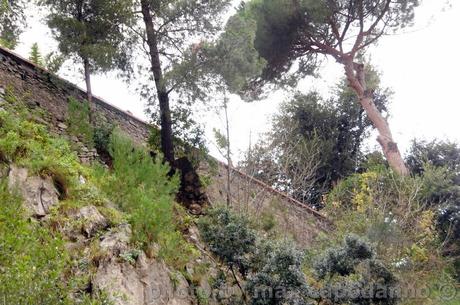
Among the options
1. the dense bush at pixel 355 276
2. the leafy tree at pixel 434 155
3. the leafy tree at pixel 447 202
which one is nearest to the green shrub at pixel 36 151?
the dense bush at pixel 355 276

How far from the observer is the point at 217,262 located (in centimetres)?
651

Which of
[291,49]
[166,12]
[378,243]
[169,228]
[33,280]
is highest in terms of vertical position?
[291,49]

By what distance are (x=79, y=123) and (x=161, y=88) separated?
1.43 m

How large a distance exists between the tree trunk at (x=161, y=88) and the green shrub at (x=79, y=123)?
1168 millimetres

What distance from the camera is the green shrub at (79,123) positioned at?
25.6 ft

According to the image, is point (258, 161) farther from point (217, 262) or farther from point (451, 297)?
point (451, 297)

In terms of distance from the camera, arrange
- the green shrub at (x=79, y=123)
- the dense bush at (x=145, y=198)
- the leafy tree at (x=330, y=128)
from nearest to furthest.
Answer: the dense bush at (x=145, y=198) < the green shrub at (x=79, y=123) < the leafy tree at (x=330, y=128)

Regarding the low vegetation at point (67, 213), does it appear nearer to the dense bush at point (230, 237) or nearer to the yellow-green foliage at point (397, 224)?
the dense bush at point (230, 237)

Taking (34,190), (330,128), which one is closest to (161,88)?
(34,190)

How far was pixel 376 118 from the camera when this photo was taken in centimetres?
1224

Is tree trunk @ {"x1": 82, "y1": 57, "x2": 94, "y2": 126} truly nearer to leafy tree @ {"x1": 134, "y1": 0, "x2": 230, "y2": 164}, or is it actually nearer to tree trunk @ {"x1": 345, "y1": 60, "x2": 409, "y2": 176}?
leafy tree @ {"x1": 134, "y1": 0, "x2": 230, "y2": 164}

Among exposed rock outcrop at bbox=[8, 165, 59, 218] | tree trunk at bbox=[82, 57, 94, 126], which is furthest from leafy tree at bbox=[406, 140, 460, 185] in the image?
exposed rock outcrop at bbox=[8, 165, 59, 218]

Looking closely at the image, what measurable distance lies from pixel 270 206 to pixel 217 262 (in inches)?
93.6

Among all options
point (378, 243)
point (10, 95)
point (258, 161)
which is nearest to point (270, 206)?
point (258, 161)
